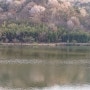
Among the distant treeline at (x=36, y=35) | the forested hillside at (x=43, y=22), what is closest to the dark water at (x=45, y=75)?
the distant treeline at (x=36, y=35)

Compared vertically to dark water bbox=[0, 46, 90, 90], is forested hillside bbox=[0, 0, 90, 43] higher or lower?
higher

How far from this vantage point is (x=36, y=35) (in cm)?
12181

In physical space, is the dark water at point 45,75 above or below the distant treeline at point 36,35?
below

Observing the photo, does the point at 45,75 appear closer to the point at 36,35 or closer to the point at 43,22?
the point at 36,35

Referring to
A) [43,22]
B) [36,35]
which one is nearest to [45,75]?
[36,35]

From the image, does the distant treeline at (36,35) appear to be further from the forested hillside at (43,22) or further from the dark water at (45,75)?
the dark water at (45,75)

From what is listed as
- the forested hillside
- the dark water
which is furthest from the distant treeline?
the dark water

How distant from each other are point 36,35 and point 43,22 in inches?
954

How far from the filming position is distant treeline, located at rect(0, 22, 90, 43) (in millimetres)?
117938

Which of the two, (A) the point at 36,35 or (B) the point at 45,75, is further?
(A) the point at 36,35

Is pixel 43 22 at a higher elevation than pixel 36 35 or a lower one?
higher

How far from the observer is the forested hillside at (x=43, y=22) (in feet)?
397

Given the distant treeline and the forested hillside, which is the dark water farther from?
the forested hillside

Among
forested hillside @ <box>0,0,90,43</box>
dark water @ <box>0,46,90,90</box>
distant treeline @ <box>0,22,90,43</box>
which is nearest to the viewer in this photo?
dark water @ <box>0,46,90,90</box>
